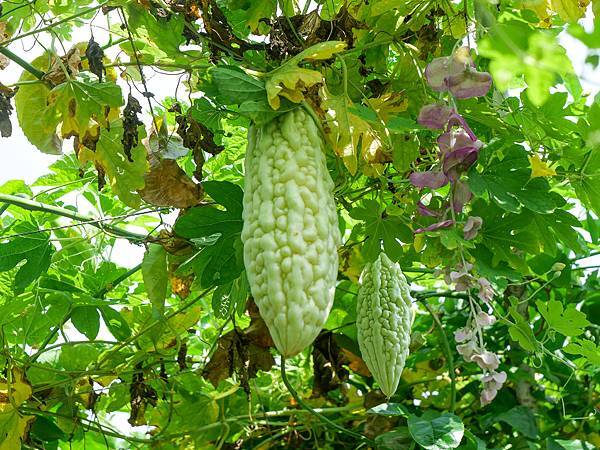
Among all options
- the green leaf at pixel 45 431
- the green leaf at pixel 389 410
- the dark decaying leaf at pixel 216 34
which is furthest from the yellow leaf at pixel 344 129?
the green leaf at pixel 45 431

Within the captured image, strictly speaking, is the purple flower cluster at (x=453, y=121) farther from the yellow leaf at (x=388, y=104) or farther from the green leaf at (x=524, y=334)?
the green leaf at (x=524, y=334)

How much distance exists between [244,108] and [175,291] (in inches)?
32.4

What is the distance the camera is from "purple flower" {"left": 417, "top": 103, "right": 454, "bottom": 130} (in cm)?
103

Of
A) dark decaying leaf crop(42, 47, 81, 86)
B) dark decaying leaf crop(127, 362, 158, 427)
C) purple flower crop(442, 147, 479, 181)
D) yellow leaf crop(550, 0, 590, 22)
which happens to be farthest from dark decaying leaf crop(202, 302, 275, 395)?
yellow leaf crop(550, 0, 590, 22)

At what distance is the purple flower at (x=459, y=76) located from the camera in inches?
38.2

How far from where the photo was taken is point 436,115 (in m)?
1.03

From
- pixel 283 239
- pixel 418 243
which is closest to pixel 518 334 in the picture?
pixel 418 243

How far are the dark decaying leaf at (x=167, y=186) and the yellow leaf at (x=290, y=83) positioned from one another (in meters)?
0.50

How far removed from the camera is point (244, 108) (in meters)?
0.94

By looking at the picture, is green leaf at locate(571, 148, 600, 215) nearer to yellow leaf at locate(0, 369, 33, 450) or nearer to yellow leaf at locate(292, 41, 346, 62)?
yellow leaf at locate(292, 41, 346, 62)

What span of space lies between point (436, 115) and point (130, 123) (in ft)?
1.69

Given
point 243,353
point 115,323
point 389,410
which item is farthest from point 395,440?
point 115,323

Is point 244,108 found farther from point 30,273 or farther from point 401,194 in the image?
point 30,273

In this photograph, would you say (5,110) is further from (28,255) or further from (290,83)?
(290,83)
